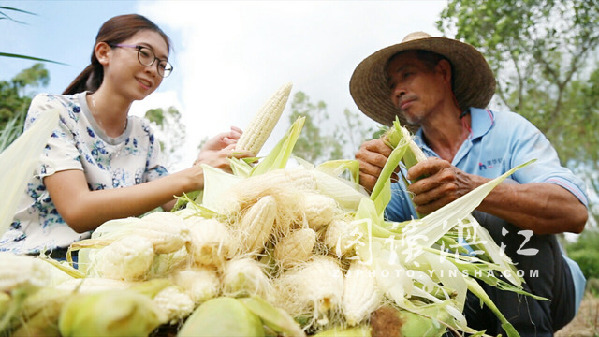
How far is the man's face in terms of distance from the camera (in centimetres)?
233

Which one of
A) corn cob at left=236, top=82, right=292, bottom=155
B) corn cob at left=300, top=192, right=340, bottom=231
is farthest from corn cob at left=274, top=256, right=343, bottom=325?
corn cob at left=236, top=82, right=292, bottom=155

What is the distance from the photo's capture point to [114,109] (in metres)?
2.06

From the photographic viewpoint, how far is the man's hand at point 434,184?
1424 mm

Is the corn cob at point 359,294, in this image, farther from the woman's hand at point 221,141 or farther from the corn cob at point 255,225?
the woman's hand at point 221,141

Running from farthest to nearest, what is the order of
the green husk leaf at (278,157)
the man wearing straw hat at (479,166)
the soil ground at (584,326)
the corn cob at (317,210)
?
the soil ground at (584,326), the man wearing straw hat at (479,166), the green husk leaf at (278,157), the corn cob at (317,210)

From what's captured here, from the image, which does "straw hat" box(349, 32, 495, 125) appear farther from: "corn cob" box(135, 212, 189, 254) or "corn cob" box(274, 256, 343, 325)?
"corn cob" box(135, 212, 189, 254)

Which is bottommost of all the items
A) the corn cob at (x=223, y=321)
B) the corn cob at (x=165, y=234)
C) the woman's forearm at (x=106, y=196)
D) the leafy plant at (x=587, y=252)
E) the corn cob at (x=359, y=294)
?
the leafy plant at (x=587, y=252)

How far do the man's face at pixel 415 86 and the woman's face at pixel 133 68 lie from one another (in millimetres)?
1295

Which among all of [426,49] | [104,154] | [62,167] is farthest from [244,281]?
[426,49]

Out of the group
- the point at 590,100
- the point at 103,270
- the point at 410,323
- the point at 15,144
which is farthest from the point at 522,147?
the point at 590,100

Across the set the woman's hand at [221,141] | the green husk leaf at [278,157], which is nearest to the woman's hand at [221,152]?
the woman's hand at [221,141]

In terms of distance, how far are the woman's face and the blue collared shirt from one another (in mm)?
1339

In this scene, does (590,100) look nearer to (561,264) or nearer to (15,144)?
(561,264)

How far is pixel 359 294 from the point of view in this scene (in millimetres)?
892
